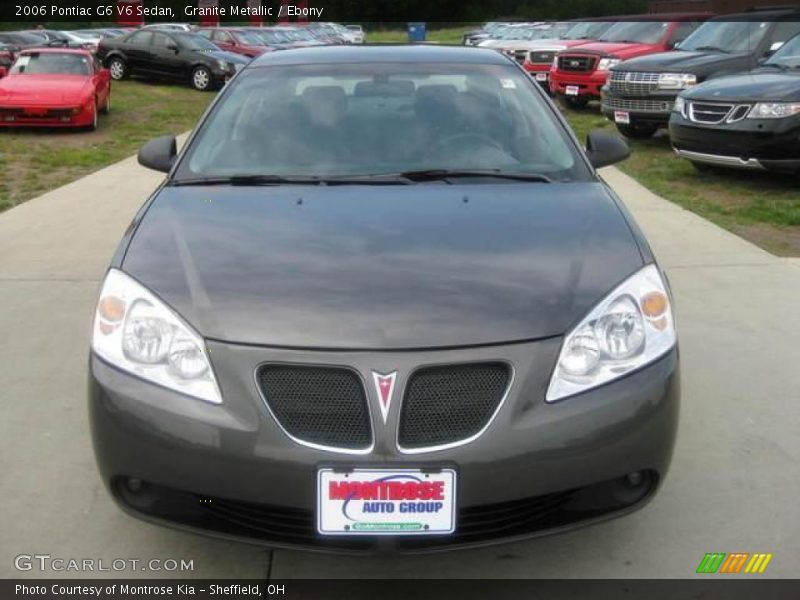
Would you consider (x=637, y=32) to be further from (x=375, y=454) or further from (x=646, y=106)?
(x=375, y=454)

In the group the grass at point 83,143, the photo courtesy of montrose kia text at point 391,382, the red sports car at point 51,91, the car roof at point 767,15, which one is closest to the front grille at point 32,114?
the red sports car at point 51,91

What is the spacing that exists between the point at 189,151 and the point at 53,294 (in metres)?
2.37

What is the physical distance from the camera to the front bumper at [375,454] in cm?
256

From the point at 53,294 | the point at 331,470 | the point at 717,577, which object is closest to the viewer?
the point at 331,470

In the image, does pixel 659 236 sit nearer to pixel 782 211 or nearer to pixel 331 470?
→ pixel 782 211

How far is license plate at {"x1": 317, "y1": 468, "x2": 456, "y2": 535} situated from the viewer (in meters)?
2.55

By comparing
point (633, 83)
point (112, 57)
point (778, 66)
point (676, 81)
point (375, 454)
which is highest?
point (375, 454)

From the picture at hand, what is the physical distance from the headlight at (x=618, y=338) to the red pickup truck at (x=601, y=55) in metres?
14.7

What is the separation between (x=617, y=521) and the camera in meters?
3.31

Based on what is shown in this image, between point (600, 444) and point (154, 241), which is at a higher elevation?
point (154, 241)

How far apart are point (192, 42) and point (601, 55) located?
1237 cm

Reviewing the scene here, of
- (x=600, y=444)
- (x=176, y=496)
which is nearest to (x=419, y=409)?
(x=600, y=444)

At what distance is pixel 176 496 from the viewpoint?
276 cm

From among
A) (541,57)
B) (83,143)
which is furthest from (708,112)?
(541,57)
